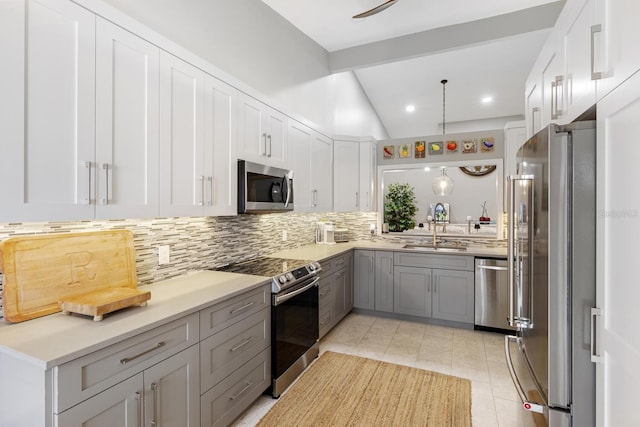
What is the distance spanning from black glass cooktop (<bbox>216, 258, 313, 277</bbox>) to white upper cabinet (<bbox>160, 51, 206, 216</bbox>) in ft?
2.24

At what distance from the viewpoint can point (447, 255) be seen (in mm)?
3729

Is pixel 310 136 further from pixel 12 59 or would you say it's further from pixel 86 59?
pixel 12 59

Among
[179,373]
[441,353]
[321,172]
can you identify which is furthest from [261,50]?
[441,353]

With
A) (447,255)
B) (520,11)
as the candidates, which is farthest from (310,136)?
(520,11)

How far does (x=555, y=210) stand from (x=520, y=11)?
327 cm

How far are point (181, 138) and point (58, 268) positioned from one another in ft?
3.10

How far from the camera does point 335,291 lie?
3.59 meters

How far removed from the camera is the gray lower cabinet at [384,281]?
398 centimetres

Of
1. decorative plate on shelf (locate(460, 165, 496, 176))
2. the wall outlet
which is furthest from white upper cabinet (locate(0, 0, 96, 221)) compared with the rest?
decorative plate on shelf (locate(460, 165, 496, 176))

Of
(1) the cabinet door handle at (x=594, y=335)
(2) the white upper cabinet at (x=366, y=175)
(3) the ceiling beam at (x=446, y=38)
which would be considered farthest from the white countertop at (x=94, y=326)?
(3) the ceiling beam at (x=446, y=38)

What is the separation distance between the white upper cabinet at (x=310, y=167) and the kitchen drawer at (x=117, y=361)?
1934mm

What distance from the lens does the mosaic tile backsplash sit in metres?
1.75

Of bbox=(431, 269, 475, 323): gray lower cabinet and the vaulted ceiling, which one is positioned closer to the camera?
the vaulted ceiling

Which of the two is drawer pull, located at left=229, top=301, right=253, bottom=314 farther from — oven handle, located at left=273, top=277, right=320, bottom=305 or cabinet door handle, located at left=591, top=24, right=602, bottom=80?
cabinet door handle, located at left=591, top=24, right=602, bottom=80
